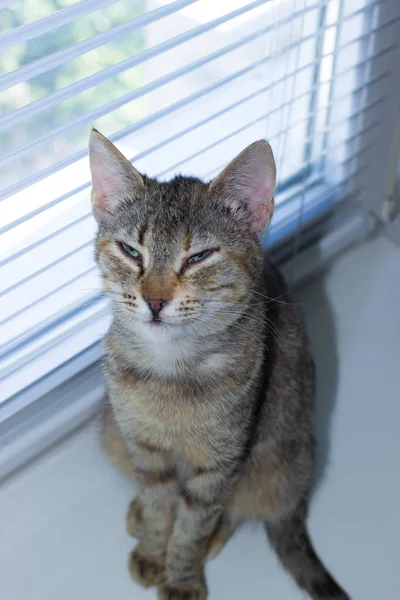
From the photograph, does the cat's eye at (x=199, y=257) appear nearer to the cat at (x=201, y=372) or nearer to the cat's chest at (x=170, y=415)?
the cat at (x=201, y=372)

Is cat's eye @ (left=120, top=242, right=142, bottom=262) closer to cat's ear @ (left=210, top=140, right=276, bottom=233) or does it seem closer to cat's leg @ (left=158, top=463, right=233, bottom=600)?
cat's ear @ (left=210, top=140, right=276, bottom=233)

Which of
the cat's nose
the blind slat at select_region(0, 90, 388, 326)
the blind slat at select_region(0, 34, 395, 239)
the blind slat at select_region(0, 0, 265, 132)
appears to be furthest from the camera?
the blind slat at select_region(0, 90, 388, 326)

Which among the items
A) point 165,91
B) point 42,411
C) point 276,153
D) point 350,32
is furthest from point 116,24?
point 42,411

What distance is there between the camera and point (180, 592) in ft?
4.54

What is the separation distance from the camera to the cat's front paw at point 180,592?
4.54 ft

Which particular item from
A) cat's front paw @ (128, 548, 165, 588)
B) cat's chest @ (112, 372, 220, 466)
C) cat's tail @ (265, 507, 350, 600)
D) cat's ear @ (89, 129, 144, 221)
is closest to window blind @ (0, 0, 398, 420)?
cat's ear @ (89, 129, 144, 221)

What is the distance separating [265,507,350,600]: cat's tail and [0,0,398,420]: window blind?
1.67 ft

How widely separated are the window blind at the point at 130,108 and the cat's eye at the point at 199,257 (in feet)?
1.03

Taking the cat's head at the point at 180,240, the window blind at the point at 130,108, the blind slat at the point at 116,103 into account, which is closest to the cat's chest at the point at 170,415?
the cat's head at the point at 180,240

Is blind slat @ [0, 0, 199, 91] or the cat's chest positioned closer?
blind slat @ [0, 0, 199, 91]

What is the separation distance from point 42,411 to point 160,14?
80 cm

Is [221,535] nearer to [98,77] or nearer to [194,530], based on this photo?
[194,530]

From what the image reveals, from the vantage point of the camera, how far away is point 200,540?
1.35 meters

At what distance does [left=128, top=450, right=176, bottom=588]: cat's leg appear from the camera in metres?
1.34
